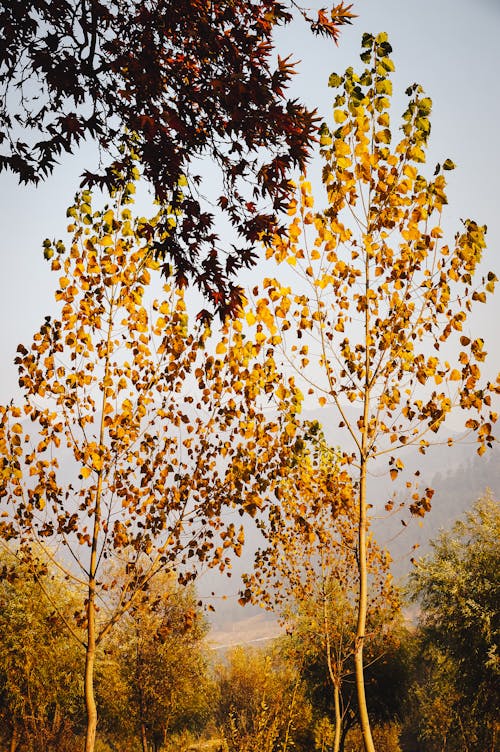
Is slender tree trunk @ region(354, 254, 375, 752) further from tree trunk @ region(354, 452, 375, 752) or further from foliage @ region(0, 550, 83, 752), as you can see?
foliage @ region(0, 550, 83, 752)

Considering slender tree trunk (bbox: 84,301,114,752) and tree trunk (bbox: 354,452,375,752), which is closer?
tree trunk (bbox: 354,452,375,752)

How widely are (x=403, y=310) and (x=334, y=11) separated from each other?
8.71ft

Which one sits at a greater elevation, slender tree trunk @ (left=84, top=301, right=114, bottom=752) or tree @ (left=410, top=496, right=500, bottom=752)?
slender tree trunk @ (left=84, top=301, right=114, bottom=752)

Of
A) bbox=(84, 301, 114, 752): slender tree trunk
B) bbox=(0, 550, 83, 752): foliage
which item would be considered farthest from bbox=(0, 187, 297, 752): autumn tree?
bbox=(0, 550, 83, 752): foliage

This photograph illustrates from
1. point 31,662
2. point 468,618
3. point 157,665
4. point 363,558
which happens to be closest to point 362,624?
point 363,558

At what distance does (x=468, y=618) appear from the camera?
15414 mm

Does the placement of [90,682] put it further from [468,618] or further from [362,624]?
[468,618]

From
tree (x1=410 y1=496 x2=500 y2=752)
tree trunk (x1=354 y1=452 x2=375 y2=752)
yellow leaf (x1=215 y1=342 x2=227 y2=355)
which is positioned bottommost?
tree (x1=410 y1=496 x2=500 y2=752)

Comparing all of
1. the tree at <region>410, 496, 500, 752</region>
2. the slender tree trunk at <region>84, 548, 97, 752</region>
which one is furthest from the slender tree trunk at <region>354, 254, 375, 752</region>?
the tree at <region>410, 496, 500, 752</region>

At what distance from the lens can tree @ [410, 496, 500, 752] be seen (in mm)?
14587

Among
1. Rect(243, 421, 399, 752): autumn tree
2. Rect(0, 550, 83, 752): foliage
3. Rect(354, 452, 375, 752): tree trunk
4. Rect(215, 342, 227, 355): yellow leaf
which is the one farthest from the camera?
Rect(0, 550, 83, 752): foliage

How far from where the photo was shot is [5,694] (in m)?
17.7

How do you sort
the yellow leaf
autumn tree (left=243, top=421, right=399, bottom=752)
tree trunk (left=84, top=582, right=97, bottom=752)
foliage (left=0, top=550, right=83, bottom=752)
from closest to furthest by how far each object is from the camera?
the yellow leaf
tree trunk (left=84, top=582, right=97, bottom=752)
autumn tree (left=243, top=421, right=399, bottom=752)
foliage (left=0, top=550, right=83, bottom=752)

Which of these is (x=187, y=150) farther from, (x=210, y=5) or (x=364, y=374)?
(x=364, y=374)
